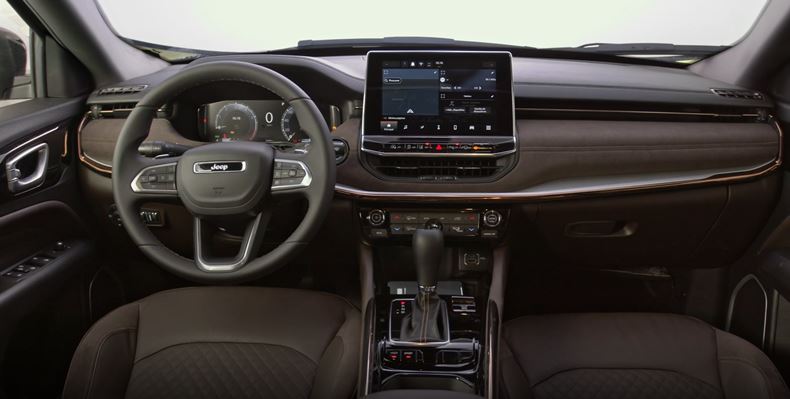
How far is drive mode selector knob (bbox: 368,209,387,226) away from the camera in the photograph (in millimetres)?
1797

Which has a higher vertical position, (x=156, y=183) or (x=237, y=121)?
(x=237, y=121)

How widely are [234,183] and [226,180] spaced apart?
2 centimetres

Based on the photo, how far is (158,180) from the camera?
149 cm

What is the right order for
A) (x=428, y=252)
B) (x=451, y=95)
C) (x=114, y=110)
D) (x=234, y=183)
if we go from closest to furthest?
(x=234, y=183), (x=428, y=252), (x=451, y=95), (x=114, y=110)

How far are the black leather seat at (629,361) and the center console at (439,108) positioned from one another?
1.91 feet

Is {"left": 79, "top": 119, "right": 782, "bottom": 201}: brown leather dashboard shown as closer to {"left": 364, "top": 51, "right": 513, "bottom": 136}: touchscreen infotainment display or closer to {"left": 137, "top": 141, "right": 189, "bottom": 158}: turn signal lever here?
{"left": 364, "top": 51, "right": 513, "bottom": 136}: touchscreen infotainment display

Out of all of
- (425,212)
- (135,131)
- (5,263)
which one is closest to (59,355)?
(5,263)

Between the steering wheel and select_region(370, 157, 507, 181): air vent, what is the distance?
30 cm

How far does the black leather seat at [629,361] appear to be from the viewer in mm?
1711

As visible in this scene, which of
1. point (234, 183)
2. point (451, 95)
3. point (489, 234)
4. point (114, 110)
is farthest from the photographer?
point (114, 110)

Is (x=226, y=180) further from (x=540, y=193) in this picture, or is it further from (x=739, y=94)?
(x=739, y=94)

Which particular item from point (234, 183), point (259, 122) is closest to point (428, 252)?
point (234, 183)

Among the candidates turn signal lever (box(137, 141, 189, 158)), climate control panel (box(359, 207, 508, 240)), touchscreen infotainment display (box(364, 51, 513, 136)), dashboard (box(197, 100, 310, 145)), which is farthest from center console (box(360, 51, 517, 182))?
turn signal lever (box(137, 141, 189, 158))

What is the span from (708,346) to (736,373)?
0.12m
